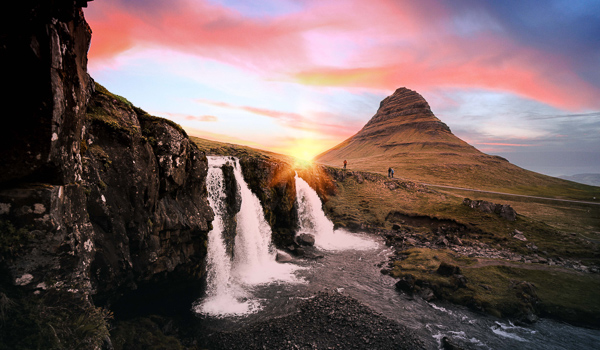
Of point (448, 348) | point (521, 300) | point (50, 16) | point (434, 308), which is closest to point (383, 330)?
point (448, 348)

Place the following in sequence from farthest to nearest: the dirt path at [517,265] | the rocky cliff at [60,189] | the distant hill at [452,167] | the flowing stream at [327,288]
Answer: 1. the distant hill at [452,167]
2. the dirt path at [517,265]
3. the flowing stream at [327,288]
4. the rocky cliff at [60,189]

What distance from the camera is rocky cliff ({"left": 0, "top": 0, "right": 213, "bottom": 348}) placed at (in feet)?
25.7

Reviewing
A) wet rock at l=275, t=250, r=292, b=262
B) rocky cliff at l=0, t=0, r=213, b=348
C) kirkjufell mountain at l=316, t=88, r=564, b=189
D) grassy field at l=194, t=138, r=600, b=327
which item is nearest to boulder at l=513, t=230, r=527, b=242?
grassy field at l=194, t=138, r=600, b=327

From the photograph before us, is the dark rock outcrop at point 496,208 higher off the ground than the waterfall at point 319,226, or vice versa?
the dark rock outcrop at point 496,208

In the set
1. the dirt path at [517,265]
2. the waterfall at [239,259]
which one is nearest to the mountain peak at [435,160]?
the dirt path at [517,265]

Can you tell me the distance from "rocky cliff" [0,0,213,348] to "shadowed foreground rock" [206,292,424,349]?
920 centimetres

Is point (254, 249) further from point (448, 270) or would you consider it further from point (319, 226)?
point (448, 270)

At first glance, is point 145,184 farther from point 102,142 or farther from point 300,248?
point 300,248

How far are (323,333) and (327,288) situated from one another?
6701mm

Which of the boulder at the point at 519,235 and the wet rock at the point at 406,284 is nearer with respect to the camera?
the wet rock at the point at 406,284

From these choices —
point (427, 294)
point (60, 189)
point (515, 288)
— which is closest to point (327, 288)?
point (427, 294)

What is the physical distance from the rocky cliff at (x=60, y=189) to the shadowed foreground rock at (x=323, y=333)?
920cm

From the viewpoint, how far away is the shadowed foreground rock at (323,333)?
1698 centimetres

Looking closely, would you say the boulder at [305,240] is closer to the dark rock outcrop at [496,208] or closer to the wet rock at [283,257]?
the wet rock at [283,257]
